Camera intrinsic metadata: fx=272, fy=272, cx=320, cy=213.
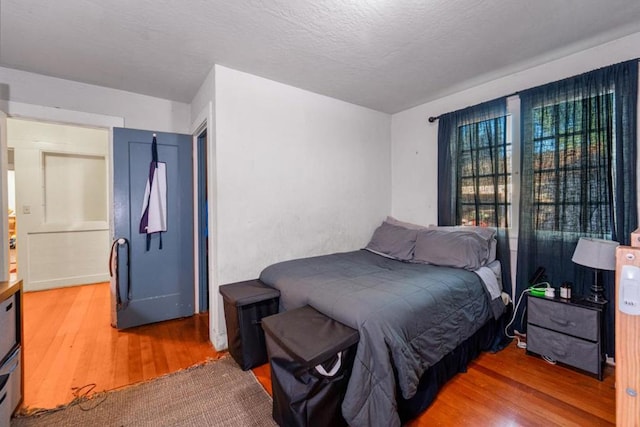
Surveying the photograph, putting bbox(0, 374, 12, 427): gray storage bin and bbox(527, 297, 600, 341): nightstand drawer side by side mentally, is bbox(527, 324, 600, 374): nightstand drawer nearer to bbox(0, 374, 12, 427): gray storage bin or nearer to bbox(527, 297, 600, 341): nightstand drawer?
bbox(527, 297, 600, 341): nightstand drawer

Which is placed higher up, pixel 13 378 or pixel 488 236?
pixel 488 236

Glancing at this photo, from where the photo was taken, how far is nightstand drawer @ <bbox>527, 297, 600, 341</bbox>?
189 centimetres

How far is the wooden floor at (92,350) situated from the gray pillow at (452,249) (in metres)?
2.05

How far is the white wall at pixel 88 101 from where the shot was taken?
238 cm

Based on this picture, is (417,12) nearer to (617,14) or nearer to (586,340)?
(617,14)

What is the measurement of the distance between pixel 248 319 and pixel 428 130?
9.37 feet

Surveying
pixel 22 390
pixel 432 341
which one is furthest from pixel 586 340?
pixel 22 390

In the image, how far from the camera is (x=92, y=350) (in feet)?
7.54

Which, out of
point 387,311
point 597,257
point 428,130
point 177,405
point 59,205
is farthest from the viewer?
point 59,205

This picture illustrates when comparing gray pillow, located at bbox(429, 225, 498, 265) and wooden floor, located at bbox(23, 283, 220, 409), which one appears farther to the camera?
gray pillow, located at bbox(429, 225, 498, 265)

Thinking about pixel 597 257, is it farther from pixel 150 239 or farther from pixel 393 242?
pixel 150 239

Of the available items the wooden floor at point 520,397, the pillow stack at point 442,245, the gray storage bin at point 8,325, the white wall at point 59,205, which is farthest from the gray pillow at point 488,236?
the white wall at point 59,205

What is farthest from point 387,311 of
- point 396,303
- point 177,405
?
point 177,405

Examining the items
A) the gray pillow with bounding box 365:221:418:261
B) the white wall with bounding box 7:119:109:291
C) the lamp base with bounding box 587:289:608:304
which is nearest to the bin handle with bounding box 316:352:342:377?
the gray pillow with bounding box 365:221:418:261
